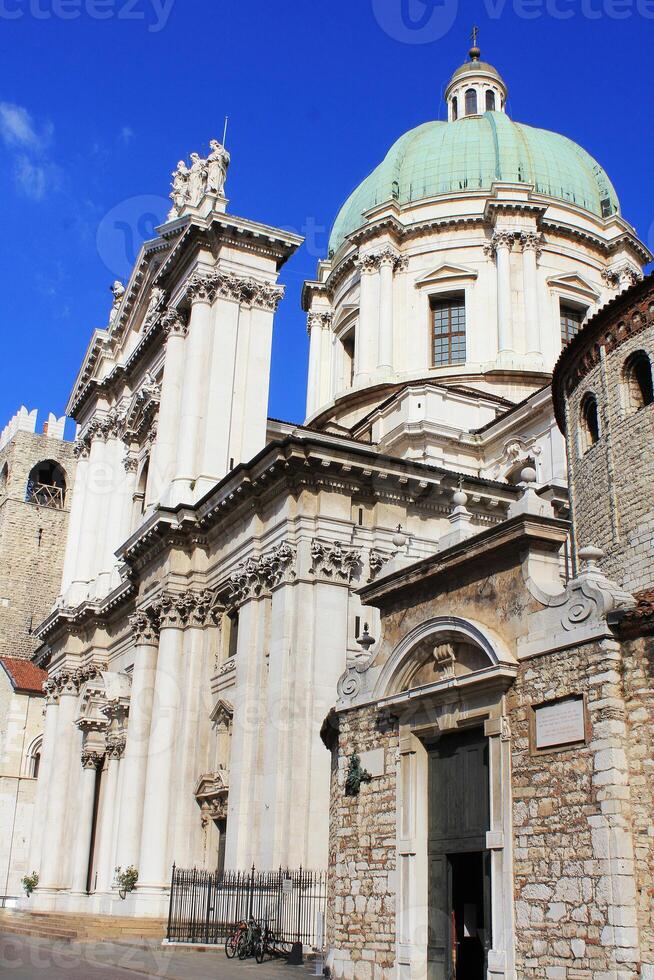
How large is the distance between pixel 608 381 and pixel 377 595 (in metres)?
9.21

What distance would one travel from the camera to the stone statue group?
116 feet

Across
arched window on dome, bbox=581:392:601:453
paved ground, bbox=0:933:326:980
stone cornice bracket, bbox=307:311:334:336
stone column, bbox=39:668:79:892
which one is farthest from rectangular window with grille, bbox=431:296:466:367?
paved ground, bbox=0:933:326:980

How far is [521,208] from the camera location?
4006 centimetres

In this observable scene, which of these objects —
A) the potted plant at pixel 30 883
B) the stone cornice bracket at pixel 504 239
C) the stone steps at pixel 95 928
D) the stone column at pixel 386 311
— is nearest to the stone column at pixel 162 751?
the stone steps at pixel 95 928

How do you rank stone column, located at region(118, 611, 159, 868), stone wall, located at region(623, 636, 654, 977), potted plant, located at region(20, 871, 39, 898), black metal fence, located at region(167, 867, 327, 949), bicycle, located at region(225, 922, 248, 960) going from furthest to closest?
1. potted plant, located at region(20, 871, 39, 898)
2. stone column, located at region(118, 611, 159, 868)
3. black metal fence, located at region(167, 867, 327, 949)
4. bicycle, located at region(225, 922, 248, 960)
5. stone wall, located at region(623, 636, 654, 977)

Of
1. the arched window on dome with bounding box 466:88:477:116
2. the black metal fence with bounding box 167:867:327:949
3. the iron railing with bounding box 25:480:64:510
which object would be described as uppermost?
the arched window on dome with bounding box 466:88:477:116

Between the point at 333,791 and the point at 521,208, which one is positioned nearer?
the point at 333,791

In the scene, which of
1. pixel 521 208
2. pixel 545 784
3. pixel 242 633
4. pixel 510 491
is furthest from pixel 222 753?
pixel 521 208

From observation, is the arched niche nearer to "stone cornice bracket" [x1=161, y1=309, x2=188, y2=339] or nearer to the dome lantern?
"stone cornice bracket" [x1=161, y1=309, x2=188, y2=339]

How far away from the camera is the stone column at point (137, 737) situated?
93.9 feet

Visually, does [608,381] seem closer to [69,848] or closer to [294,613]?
[294,613]

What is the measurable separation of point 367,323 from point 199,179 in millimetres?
8615

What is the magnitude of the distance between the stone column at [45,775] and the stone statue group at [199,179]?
19.3m

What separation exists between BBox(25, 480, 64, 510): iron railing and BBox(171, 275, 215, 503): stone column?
132ft
